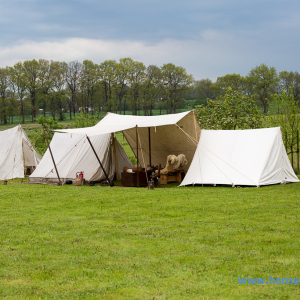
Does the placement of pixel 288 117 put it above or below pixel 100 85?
below

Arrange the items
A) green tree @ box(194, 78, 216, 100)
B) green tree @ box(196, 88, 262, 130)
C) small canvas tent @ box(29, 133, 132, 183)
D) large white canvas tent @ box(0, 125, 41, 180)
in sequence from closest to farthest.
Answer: small canvas tent @ box(29, 133, 132, 183)
large white canvas tent @ box(0, 125, 41, 180)
green tree @ box(196, 88, 262, 130)
green tree @ box(194, 78, 216, 100)

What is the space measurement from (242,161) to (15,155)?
8567mm

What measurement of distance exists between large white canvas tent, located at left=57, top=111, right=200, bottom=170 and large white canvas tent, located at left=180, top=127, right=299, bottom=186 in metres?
0.81

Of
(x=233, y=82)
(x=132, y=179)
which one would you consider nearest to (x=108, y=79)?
(x=233, y=82)

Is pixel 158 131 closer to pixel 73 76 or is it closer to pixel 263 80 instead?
pixel 73 76

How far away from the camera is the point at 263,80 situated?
43094 mm

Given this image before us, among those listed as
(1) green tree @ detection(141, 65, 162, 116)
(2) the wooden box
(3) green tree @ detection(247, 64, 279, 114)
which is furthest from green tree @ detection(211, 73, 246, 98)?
(2) the wooden box

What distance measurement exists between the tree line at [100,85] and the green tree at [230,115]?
2415 cm

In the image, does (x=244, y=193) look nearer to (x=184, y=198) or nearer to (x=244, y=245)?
(x=184, y=198)

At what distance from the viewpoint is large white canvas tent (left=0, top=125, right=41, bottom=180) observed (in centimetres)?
1409

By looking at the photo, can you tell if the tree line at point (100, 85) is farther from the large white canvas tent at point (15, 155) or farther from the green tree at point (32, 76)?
the large white canvas tent at point (15, 155)

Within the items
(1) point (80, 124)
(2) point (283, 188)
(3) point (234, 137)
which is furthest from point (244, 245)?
(1) point (80, 124)

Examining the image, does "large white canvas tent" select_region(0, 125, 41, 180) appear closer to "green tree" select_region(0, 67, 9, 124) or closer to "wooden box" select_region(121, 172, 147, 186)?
"wooden box" select_region(121, 172, 147, 186)

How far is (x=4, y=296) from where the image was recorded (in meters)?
3.34
